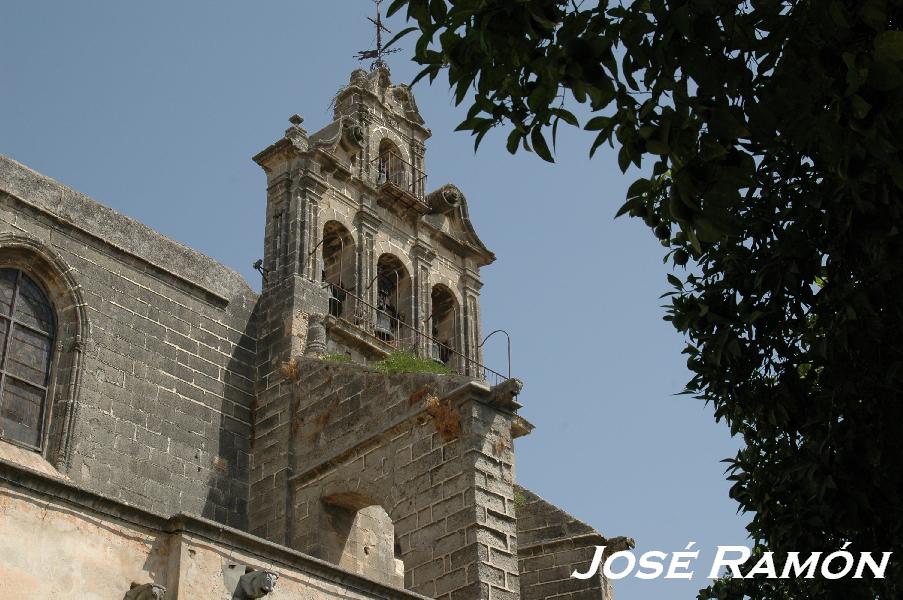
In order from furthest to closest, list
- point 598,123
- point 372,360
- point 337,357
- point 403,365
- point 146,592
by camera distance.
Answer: point 372,360 → point 337,357 → point 403,365 → point 146,592 → point 598,123

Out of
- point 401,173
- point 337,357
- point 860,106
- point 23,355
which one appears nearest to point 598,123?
point 860,106

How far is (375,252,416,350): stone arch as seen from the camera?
Answer: 1725 centimetres

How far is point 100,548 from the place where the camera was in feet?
26.2

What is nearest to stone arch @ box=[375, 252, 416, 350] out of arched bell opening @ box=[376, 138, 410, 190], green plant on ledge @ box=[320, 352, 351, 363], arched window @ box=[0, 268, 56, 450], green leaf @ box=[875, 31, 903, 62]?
arched bell opening @ box=[376, 138, 410, 190]

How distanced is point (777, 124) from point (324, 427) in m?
9.68

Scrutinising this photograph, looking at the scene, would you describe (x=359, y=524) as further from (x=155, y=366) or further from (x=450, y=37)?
(x=450, y=37)

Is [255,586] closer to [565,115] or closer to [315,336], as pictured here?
[565,115]

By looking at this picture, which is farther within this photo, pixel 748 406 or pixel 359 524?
pixel 359 524

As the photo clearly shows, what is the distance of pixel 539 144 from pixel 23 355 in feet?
30.9

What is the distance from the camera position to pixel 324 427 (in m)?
13.7

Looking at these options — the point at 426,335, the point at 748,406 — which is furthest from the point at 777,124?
the point at 426,335

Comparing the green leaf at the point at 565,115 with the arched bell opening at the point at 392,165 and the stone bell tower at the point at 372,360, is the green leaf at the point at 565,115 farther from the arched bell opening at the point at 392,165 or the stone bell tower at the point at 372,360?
the arched bell opening at the point at 392,165

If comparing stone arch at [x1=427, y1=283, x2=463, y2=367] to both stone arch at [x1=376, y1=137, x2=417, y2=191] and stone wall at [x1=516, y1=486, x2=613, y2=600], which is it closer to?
stone arch at [x1=376, y1=137, x2=417, y2=191]

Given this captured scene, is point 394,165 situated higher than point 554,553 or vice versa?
point 394,165
